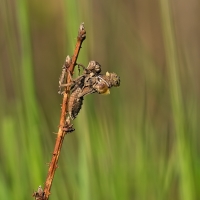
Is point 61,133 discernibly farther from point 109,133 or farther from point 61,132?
point 109,133

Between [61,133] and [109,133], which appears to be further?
[109,133]

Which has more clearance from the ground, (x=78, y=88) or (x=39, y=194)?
(x=78, y=88)

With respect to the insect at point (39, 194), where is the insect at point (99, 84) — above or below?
above

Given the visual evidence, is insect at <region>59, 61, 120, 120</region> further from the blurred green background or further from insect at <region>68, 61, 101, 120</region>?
the blurred green background

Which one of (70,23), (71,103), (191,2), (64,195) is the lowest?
(64,195)

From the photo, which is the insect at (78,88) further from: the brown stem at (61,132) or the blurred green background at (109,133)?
the blurred green background at (109,133)

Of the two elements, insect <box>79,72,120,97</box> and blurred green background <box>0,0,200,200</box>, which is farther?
blurred green background <box>0,0,200,200</box>

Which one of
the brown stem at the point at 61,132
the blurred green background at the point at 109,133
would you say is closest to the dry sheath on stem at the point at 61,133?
the brown stem at the point at 61,132

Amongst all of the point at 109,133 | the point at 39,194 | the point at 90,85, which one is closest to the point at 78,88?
the point at 90,85

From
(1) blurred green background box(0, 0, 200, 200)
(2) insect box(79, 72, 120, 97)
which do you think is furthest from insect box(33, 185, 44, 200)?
(1) blurred green background box(0, 0, 200, 200)

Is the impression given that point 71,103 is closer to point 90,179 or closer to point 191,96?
point 90,179

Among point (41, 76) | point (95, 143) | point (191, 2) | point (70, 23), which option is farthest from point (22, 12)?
point (191, 2)
